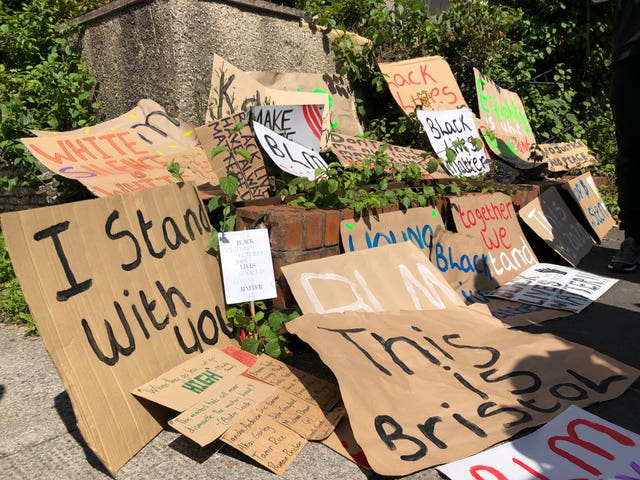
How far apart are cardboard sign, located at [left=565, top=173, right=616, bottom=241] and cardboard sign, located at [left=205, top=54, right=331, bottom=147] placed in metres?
2.61

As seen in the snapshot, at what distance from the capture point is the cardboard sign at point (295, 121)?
3396mm

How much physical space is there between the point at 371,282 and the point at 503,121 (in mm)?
3962

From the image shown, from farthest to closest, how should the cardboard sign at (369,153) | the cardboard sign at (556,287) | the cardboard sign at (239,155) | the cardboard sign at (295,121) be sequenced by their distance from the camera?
the cardboard sign at (369,153), the cardboard sign at (295,121), the cardboard sign at (556,287), the cardboard sign at (239,155)

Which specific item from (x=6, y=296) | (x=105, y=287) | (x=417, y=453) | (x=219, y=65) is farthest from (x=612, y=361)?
(x=6, y=296)

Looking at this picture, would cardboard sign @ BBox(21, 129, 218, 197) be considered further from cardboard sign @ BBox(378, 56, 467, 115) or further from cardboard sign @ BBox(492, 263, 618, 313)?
cardboard sign @ BBox(378, 56, 467, 115)

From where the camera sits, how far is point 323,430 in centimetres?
174

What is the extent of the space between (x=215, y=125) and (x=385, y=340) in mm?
1723

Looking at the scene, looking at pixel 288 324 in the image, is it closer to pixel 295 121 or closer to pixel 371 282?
pixel 371 282

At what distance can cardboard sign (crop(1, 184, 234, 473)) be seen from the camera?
1580 mm

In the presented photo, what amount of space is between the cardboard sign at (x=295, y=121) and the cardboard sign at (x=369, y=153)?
254mm

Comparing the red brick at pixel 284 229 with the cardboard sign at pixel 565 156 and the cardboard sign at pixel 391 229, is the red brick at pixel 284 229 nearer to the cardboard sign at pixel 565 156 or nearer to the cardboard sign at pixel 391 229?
the cardboard sign at pixel 391 229

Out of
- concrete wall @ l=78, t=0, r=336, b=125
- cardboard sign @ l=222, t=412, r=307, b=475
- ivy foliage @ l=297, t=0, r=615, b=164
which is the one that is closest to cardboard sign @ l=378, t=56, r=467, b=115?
ivy foliage @ l=297, t=0, r=615, b=164

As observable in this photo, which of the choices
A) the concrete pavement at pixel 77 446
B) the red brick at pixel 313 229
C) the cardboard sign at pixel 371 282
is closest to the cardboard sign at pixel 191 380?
the concrete pavement at pixel 77 446

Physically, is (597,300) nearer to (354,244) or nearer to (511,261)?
(511,261)
